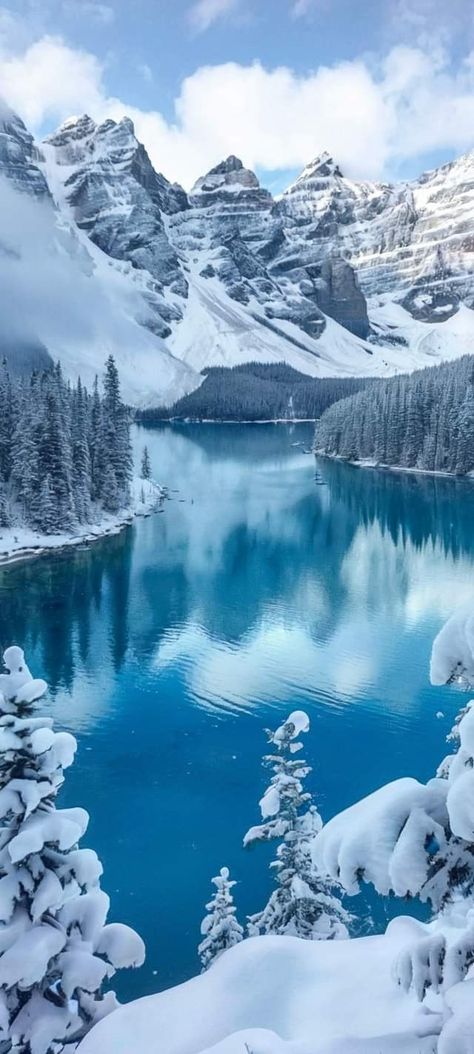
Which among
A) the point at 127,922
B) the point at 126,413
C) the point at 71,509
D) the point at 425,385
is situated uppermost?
the point at 425,385

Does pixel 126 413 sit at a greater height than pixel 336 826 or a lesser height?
greater

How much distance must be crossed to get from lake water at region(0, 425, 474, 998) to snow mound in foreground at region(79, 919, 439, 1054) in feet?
33.4

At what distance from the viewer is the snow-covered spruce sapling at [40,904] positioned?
751cm

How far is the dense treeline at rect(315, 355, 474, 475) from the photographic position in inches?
4195

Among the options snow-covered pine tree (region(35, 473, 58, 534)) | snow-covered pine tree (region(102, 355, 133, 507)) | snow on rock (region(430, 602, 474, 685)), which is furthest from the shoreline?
snow on rock (region(430, 602, 474, 685))

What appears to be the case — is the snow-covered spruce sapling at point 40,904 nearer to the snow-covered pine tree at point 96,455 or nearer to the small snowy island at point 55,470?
the small snowy island at point 55,470

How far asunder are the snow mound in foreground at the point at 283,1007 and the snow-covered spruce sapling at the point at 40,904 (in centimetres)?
64

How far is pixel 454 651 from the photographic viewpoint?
5.25m

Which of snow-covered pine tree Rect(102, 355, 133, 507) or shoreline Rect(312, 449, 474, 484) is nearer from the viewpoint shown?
snow-covered pine tree Rect(102, 355, 133, 507)

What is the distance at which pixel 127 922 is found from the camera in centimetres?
1845

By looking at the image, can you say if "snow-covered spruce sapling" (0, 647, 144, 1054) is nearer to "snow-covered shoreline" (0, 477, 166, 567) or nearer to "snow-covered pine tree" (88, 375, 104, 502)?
"snow-covered shoreline" (0, 477, 166, 567)

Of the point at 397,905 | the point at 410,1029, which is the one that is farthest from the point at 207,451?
the point at 410,1029

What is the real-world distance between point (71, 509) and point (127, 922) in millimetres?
47900

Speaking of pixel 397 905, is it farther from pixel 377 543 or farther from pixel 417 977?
pixel 377 543
